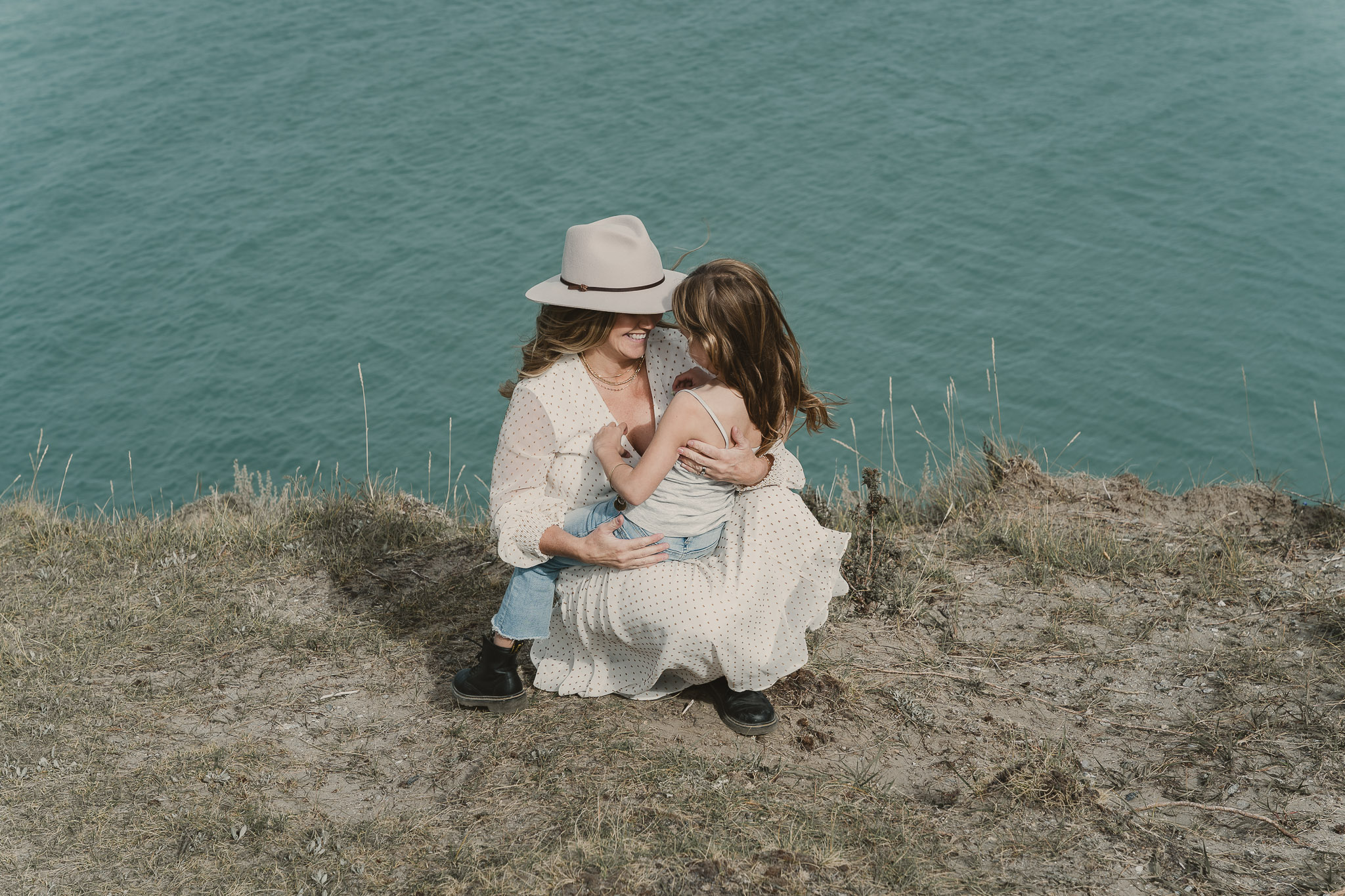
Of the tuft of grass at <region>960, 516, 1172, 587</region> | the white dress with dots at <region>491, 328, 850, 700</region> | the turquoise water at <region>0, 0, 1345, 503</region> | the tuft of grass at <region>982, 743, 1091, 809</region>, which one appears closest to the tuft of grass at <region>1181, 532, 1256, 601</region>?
the tuft of grass at <region>960, 516, 1172, 587</region>

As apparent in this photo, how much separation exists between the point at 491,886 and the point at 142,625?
9.48 feet

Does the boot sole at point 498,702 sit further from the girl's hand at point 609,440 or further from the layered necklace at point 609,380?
the layered necklace at point 609,380

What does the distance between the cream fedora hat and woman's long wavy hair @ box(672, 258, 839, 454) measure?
189 mm

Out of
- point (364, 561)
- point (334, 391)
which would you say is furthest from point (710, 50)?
point (364, 561)

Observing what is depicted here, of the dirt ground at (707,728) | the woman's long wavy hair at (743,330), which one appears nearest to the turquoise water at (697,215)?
the dirt ground at (707,728)

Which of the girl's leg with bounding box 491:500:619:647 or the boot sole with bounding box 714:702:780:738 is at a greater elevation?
the girl's leg with bounding box 491:500:619:647

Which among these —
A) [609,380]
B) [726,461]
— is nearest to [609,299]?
[609,380]

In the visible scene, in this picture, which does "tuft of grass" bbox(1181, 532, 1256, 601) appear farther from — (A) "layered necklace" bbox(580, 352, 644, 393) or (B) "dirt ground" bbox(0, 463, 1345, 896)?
(A) "layered necklace" bbox(580, 352, 644, 393)

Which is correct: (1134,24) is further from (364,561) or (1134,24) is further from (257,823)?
(257,823)

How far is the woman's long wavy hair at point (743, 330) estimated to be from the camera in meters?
3.73

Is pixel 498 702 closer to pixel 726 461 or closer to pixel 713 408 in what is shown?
pixel 726 461

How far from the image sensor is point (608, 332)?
419 cm

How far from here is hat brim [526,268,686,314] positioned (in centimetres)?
396

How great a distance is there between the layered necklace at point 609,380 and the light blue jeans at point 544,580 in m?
0.44
